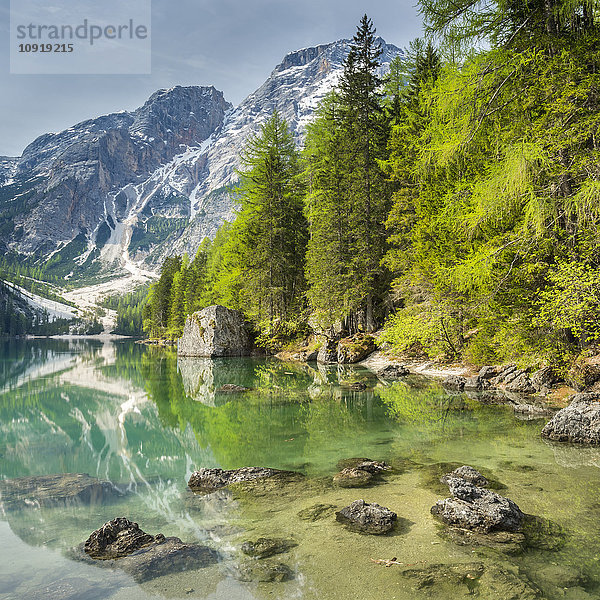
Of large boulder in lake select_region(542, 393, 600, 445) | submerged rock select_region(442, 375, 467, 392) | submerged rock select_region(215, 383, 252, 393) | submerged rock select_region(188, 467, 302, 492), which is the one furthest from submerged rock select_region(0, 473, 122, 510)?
submerged rock select_region(442, 375, 467, 392)

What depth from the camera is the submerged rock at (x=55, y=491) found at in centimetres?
584

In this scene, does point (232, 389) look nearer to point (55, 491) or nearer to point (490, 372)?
point (55, 491)

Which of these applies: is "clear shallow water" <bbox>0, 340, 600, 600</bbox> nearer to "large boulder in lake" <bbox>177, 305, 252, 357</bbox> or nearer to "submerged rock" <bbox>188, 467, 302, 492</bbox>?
"submerged rock" <bbox>188, 467, 302, 492</bbox>

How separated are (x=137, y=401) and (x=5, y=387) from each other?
369 inches

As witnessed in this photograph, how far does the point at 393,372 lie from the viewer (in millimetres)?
18922

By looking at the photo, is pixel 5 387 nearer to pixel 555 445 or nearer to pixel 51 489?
pixel 51 489

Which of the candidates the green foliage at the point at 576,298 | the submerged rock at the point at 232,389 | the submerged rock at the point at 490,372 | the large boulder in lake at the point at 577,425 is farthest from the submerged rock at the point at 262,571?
the submerged rock at the point at 490,372

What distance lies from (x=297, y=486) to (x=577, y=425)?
19.5 feet

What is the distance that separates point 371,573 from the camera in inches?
141

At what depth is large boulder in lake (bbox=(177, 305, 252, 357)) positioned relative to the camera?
32.8 metres

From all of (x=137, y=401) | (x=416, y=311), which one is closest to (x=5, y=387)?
(x=137, y=401)

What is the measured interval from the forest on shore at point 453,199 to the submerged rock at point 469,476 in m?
5.29

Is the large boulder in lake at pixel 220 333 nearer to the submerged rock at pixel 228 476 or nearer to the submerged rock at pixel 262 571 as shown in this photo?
the submerged rock at pixel 228 476

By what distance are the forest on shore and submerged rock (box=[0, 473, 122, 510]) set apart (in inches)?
399
